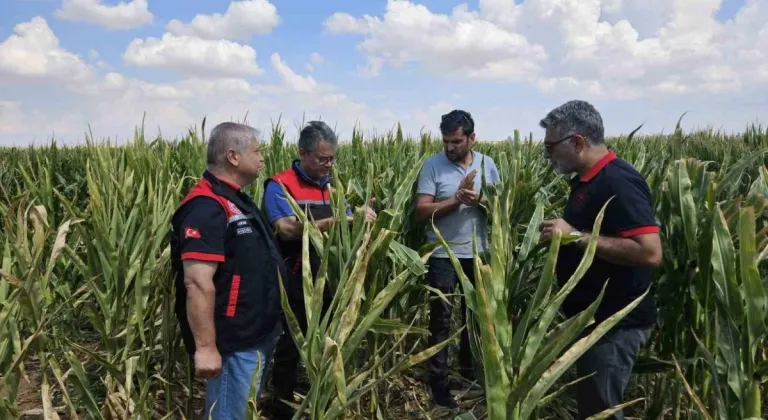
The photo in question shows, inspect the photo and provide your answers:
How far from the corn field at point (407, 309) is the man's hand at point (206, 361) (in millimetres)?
263

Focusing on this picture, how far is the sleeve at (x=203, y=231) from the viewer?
1891 millimetres

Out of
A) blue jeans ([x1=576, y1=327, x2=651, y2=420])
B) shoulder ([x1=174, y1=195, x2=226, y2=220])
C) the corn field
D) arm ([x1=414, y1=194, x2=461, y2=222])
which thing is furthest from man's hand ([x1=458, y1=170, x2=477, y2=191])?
shoulder ([x1=174, y1=195, x2=226, y2=220])

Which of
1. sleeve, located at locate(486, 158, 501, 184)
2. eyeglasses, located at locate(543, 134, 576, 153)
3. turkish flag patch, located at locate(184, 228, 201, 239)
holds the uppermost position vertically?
eyeglasses, located at locate(543, 134, 576, 153)

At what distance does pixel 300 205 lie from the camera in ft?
9.24

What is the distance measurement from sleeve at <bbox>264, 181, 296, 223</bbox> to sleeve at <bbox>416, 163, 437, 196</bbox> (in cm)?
76

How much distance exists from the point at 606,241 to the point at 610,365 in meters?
0.43

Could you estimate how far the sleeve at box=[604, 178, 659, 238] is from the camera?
1.95 meters

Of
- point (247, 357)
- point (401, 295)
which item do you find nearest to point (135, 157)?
point (401, 295)

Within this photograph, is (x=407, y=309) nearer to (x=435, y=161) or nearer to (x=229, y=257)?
(x=435, y=161)

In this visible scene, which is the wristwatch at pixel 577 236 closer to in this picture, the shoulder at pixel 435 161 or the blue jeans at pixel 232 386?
the blue jeans at pixel 232 386

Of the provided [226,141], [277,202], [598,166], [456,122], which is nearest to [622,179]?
[598,166]

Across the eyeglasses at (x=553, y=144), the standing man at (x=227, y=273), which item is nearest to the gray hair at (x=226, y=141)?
the standing man at (x=227, y=273)

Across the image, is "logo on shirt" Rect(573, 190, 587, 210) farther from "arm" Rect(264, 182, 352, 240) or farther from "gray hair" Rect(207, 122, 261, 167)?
"gray hair" Rect(207, 122, 261, 167)

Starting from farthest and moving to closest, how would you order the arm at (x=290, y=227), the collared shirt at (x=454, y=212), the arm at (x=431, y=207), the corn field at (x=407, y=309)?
the collared shirt at (x=454, y=212) → the arm at (x=431, y=207) → the arm at (x=290, y=227) → the corn field at (x=407, y=309)
